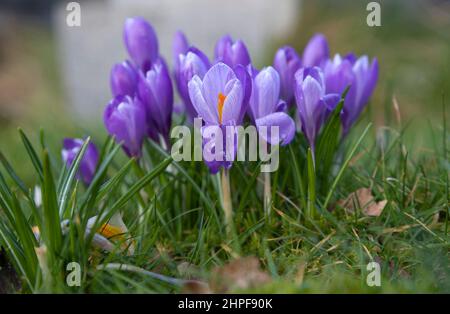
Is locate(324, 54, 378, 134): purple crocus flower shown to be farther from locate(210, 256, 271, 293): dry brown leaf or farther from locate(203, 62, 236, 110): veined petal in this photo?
locate(210, 256, 271, 293): dry brown leaf

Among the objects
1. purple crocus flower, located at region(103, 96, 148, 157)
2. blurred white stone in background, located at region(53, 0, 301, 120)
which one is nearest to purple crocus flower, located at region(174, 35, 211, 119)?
purple crocus flower, located at region(103, 96, 148, 157)

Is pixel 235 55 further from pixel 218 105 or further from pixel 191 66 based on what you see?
pixel 218 105
